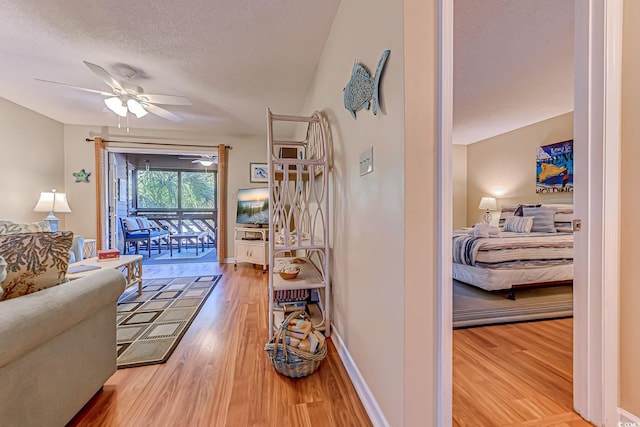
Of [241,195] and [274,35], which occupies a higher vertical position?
[274,35]

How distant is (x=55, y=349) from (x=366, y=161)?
5.06 ft

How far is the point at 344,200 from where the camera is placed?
172 centimetres

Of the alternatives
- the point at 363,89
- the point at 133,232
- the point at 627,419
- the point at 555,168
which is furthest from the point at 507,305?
the point at 133,232

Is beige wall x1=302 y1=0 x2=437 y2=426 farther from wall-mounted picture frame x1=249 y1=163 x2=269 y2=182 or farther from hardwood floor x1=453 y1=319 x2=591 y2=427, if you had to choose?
wall-mounted picture frame x1=249 y1=163 x2=269 y2=182

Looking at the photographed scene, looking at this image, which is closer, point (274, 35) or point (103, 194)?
point (274, 35)

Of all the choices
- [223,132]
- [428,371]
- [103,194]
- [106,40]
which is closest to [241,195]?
[223,132]

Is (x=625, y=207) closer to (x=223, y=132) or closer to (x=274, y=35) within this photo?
(x=274, y=35)

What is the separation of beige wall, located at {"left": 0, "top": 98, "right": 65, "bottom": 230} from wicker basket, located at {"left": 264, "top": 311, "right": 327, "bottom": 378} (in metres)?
4.41

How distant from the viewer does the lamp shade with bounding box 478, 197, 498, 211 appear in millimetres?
5102

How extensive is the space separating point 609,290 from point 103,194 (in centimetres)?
613

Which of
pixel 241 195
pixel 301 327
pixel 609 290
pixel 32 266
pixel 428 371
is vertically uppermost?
pixel 241 195

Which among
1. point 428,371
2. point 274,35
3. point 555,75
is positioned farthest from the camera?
point 555,75

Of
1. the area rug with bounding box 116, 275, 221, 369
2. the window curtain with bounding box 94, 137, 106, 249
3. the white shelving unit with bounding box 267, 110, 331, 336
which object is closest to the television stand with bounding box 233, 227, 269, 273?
the area rug with bounding box 116, 275, 221, 369

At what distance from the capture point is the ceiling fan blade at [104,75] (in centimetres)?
208
